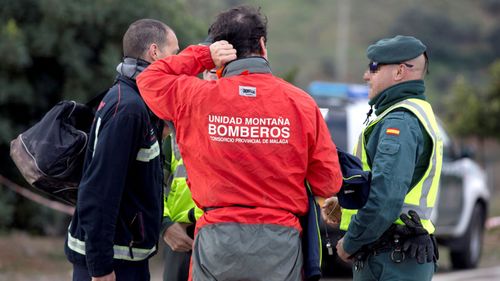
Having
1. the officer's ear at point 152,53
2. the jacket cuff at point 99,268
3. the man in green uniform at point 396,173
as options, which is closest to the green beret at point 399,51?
the man in green uniform at point 396,173

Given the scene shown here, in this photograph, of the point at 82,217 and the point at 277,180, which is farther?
the point at 82,217

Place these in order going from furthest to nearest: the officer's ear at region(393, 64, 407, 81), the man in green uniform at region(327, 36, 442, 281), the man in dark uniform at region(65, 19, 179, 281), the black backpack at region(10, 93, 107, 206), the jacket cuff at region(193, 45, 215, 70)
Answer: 1. the officer's ear at region(393, 64, 407, 81)
2. the black backpack at region(10, 93, 107, 206)
3. the man in green uniform at region(327, 36, 442, 281)
4. the man in dark uniform at region(65, 19, 179, 281)
5. the jacket cuff at region(193, 45, 215, 70)

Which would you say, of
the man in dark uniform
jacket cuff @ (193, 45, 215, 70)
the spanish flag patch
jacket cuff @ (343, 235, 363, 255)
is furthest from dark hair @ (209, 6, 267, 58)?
jacket cuff @ (343, 235, 363, 255)

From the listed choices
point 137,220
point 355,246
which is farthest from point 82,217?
point 355,246

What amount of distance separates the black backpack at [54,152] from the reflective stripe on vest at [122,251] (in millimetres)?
289

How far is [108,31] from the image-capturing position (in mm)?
12273

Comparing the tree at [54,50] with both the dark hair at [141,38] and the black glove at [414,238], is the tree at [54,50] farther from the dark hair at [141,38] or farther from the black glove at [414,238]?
the black glove at [414,238]

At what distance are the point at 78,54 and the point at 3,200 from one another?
2037mm

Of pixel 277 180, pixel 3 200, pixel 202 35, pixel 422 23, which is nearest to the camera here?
pixel 277 180

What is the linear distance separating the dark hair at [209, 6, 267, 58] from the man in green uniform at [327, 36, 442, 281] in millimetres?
862

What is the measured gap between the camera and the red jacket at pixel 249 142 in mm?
4070

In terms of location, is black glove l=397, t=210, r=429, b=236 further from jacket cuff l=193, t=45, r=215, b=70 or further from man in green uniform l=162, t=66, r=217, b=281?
jacket cuff l=193, t=45, r=215, b=70

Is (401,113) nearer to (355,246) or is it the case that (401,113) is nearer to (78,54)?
(355,246)

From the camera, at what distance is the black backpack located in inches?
183
